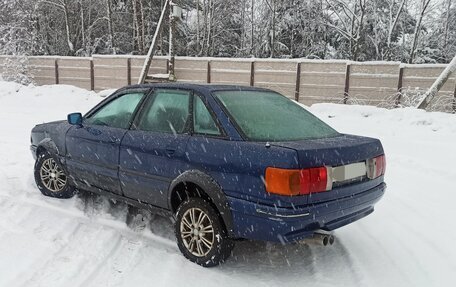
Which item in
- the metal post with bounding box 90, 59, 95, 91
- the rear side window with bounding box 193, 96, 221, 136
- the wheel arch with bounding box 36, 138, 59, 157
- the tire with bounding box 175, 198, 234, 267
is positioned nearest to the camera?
the tire with bounding box 175, 198, 234, 267

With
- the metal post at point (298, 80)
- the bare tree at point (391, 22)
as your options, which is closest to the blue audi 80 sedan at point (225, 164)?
the metal post at point (298, 80)

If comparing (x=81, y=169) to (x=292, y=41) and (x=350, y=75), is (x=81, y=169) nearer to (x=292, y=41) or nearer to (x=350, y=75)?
(x=350, y=75)

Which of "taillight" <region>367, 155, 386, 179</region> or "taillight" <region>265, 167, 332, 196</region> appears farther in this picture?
"taillight" <region>367, 155, 386, 179</region>

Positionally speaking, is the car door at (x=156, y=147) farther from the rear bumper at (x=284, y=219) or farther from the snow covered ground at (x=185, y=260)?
the rear bumper at (x=284, y=219)

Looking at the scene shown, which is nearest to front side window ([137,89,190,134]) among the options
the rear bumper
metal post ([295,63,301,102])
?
the rear bumper

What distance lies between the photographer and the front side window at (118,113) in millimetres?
4406

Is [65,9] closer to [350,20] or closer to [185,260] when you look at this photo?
[350,20]

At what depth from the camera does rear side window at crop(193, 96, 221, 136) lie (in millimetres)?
3582

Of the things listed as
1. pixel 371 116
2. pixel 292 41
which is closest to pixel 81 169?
pixel 371 116

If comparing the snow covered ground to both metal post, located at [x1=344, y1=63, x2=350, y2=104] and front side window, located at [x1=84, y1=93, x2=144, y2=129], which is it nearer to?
front side window, located at [x1=84, y1=93, x2=144, y2=129]

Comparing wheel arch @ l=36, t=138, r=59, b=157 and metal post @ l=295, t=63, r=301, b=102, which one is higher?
metal post @ l=295, t=63, r=301, b=102

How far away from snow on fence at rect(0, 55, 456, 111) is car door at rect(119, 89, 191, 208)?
12.5m

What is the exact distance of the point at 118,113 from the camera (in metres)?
4.57

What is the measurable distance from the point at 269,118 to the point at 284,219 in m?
1.07
